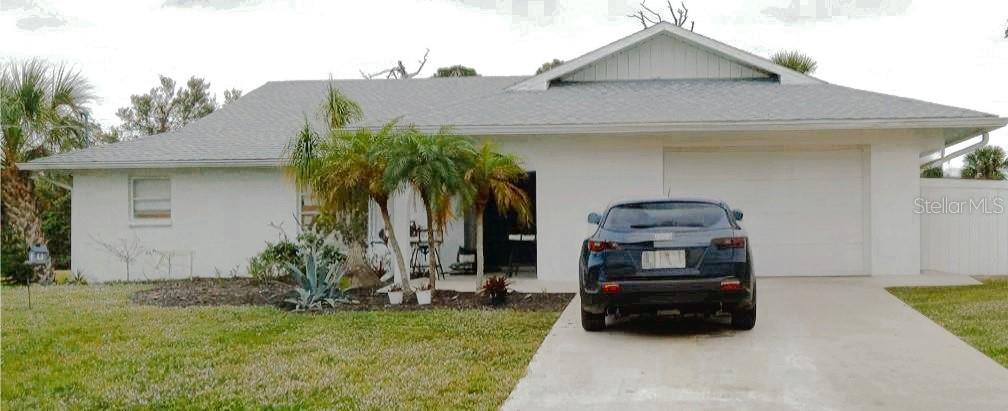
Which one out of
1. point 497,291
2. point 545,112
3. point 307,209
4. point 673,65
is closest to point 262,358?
point 497,291

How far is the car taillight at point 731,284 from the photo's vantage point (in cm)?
832

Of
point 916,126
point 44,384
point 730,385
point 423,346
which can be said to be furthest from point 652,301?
point 916,126

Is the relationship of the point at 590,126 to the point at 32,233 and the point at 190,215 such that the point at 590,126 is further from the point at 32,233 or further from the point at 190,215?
the point at 32,233

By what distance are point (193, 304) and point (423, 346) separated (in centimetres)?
542

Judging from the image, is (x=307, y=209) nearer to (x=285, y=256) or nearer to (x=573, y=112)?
(x=285, y=256)

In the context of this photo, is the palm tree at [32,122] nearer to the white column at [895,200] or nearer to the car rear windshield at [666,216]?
the car rear windshield at [666,216]

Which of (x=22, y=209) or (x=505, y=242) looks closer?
(x=505, y=242)

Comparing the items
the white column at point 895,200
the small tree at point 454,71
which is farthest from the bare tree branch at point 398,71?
the white column at point 895,200

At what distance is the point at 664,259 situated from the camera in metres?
8.38

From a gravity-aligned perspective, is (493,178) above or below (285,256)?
above

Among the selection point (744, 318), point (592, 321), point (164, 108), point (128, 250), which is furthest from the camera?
point (164, 108)

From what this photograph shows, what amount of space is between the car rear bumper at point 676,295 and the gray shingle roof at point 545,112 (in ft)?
16.8

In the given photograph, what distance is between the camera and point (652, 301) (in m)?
8.45

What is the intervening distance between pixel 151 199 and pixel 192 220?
106 cm
